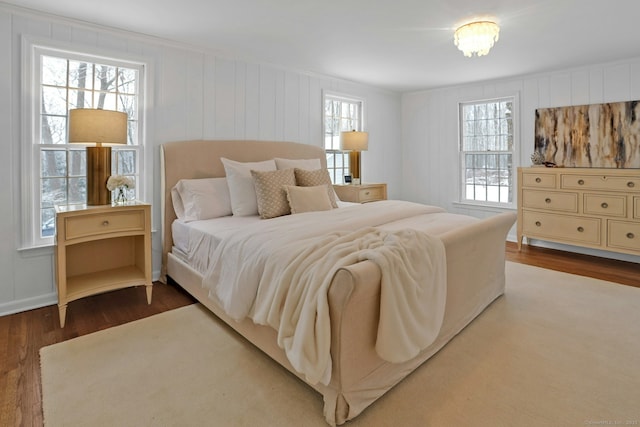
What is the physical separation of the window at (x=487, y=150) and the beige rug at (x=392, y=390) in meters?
2.95

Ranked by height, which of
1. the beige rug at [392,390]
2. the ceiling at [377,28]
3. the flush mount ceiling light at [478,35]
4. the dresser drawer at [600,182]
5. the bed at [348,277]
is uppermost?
the ceiling at [377,28]

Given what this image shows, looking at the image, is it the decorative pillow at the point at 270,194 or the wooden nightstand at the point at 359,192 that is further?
the wooden nightstand at the point at 359,192

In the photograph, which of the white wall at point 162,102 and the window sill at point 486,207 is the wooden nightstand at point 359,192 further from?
the window sill at point 486,207

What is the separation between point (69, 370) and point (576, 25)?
4595 mm

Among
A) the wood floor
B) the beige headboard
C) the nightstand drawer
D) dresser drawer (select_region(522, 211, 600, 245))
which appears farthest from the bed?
dresser drawer (select_region(522, 211, 600, 245))

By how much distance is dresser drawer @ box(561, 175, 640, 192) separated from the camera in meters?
3.86

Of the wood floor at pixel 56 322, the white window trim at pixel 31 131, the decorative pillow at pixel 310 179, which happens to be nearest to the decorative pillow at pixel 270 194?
the decorative pillow at pixel 310 179

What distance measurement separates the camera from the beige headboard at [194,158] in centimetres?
346

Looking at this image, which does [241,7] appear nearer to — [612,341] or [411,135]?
[612,341]

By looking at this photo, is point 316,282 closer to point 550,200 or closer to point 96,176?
point 96,176

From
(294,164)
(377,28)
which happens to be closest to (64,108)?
(294,164)

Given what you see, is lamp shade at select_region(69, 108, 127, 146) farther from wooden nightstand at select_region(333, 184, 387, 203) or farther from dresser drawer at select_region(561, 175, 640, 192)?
dresser drawer at select_region(561, 175, 640, 192)

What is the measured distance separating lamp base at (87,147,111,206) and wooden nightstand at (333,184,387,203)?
278 cm

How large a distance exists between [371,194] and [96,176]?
10.7 ft
